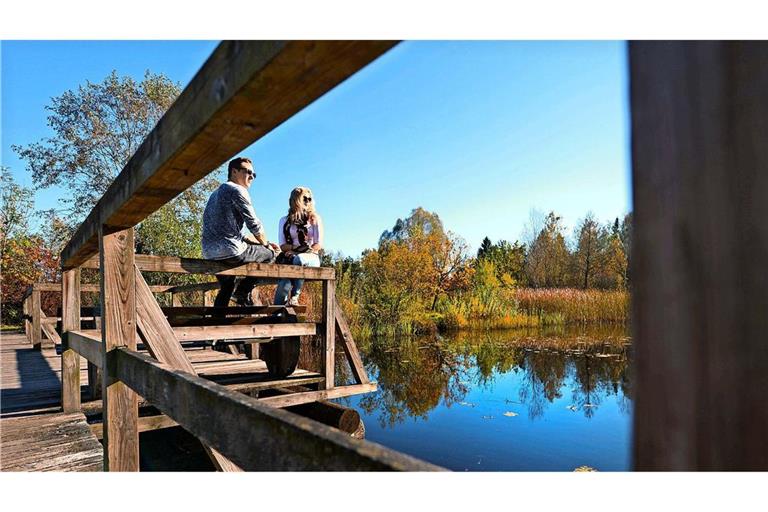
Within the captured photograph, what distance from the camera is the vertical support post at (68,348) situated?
12.5 feet

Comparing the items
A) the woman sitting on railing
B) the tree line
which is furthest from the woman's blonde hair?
the tree line

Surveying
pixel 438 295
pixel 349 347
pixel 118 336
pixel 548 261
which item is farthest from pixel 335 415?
pixel 548 261

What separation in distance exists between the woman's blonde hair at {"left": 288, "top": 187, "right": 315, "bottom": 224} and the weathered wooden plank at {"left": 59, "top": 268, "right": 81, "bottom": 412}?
1.76 m

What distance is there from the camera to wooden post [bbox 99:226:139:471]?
2029 mm

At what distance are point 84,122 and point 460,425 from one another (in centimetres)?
1559

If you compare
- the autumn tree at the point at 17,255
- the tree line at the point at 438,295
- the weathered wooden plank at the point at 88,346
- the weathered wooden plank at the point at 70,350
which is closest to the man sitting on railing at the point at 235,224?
the weathered wooden plank at the point at 88,346

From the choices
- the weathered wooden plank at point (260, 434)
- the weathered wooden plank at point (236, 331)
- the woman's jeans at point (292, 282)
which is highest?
the woman's jeans at point (292, 282)

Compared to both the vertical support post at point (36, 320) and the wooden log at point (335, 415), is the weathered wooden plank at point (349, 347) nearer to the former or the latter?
the wooden log at point (335, 415)

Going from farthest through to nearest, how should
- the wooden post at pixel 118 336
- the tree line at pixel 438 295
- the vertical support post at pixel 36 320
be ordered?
1. the tree line at pixel 438 295
2. the vertical support post at pixel 36 320
3. the wooden post at pixel 118 336

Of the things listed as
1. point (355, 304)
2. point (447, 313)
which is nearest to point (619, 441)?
point (355, 304)

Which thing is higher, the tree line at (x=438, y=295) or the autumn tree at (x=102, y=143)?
the autumn tree at (x=102, y=143)

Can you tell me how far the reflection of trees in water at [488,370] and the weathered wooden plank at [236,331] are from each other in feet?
11.8

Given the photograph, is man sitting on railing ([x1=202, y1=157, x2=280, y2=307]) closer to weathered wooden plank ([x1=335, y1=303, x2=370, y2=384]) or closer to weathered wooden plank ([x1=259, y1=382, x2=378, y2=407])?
weathered wooden plank ([x1=335, y1=303, x2=370, y2=384])

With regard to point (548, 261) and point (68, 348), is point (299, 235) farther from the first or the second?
point (548, 261)
